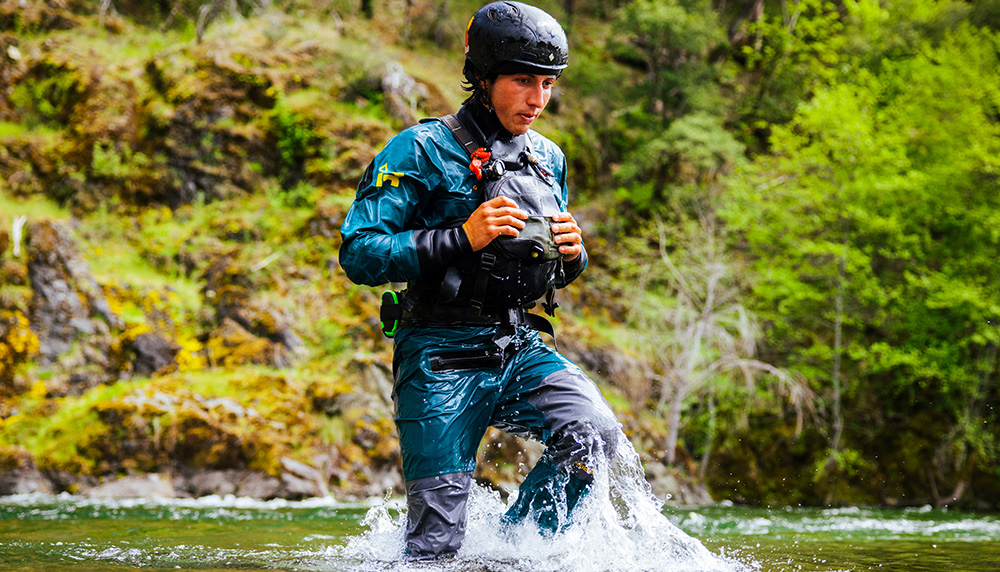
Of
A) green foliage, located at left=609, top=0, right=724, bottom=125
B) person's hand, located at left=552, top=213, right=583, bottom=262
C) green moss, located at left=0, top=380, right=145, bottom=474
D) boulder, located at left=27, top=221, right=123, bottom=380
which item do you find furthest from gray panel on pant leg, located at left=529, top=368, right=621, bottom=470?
green foliage, located at left=609, top=0, right=724, bottom=125

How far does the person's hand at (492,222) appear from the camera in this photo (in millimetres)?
2727

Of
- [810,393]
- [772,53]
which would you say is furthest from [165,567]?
[772,53]

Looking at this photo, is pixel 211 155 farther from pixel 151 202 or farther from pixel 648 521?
pixel 648 521

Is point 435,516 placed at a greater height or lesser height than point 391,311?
lesser

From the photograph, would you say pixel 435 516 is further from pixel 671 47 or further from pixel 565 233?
pixel 671 47

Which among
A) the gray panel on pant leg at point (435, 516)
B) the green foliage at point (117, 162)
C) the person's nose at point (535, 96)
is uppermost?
the green foliage at point (117, 162)

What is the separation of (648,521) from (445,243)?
1374mm

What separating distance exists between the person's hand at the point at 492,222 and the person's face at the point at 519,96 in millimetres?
428

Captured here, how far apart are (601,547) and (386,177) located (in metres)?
1.65

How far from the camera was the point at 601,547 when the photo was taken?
2.94 m

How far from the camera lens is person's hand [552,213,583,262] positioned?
291 centimetres

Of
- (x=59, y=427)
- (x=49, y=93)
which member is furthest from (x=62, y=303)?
(x=49, y=93)

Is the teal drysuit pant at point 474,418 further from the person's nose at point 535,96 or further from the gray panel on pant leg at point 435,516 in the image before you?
the person's nose at point 535,96

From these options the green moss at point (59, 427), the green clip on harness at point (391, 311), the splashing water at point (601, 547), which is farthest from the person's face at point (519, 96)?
the green moss at point (59, 427)
